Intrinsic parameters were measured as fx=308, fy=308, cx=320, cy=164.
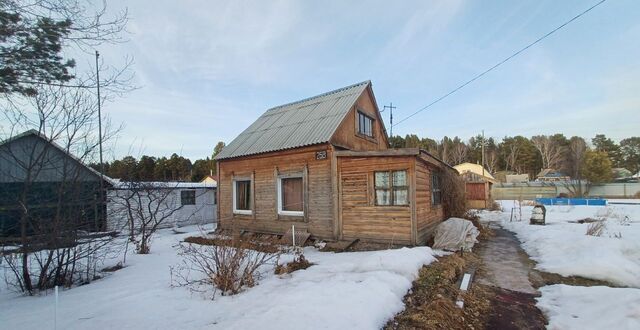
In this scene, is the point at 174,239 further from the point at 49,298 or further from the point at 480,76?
the point at 480,76

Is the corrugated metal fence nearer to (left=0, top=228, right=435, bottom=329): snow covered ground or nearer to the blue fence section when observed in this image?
the blue fence section

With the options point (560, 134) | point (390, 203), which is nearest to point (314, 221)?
point (390, 203)

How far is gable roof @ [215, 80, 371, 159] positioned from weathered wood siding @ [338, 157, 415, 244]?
1.43 metres

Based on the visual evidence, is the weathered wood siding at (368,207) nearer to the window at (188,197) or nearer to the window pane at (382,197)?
the window pane at (382,197)

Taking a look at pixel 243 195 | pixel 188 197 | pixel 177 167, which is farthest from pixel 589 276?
pixel 177 167

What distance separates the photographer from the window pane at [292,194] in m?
11.4

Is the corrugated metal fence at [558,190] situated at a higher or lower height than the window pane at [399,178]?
lower

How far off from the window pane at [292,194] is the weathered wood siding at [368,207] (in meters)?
1.84

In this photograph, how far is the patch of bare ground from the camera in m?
4.14

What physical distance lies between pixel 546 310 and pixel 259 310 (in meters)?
4.55

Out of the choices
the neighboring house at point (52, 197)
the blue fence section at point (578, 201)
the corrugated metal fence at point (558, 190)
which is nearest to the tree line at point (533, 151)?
the corrugated metal fence at point (558, 190)

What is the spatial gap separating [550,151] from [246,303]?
70.0 m

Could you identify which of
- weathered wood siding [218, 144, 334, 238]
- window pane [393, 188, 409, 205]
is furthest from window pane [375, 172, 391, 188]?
weathered wood siding [218, 144, 334, 238]

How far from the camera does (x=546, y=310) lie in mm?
4961
